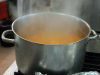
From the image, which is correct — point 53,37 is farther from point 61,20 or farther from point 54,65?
point 54,65

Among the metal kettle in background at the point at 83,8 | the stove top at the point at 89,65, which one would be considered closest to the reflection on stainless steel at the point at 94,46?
the stove top at the point at 89,65

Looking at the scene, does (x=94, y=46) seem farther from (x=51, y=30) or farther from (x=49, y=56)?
(x=49, y=56)

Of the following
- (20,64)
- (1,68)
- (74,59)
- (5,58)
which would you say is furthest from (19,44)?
(5,58)

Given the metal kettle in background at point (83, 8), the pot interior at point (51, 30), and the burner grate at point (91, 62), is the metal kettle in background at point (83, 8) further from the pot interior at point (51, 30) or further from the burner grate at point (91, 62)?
the burner grate at point (91, 62)

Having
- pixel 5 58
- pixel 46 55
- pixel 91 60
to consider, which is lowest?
pixel 5 58

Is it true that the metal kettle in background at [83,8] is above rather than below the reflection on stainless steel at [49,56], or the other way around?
above
